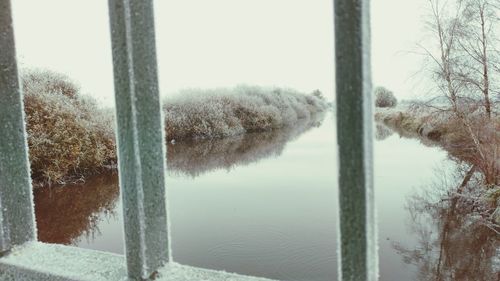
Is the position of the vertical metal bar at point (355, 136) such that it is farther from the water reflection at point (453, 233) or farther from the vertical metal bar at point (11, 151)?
the water reflection at point (453, 233)

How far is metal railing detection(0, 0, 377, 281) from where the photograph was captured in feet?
1.68

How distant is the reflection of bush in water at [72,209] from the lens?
4676 millimetres

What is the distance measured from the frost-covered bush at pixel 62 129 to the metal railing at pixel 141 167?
5398 mm

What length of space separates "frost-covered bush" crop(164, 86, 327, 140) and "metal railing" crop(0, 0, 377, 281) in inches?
349

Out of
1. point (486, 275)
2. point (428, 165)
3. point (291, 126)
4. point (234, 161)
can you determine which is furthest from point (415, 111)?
point (291, 126)

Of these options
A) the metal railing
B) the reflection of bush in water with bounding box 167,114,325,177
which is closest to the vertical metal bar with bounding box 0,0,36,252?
the metal railing

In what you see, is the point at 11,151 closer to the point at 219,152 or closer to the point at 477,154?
the point at 477,154

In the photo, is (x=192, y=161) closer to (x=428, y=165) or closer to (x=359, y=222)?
(x=428, y=165)

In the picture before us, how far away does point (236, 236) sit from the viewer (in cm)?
471

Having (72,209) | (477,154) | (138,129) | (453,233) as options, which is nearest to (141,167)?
(138,129)

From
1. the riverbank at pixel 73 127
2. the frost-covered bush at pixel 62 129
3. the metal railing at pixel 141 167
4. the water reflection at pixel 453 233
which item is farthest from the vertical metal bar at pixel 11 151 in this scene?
the frost-covered bush at pixel 62 129

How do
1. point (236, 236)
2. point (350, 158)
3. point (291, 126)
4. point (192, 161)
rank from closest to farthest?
1. point (350, 158)
2. point (236, 236)
3. point (192, 161)
4. point (291, 126)

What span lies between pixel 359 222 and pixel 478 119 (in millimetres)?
7736

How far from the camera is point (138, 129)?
2.19 feet
